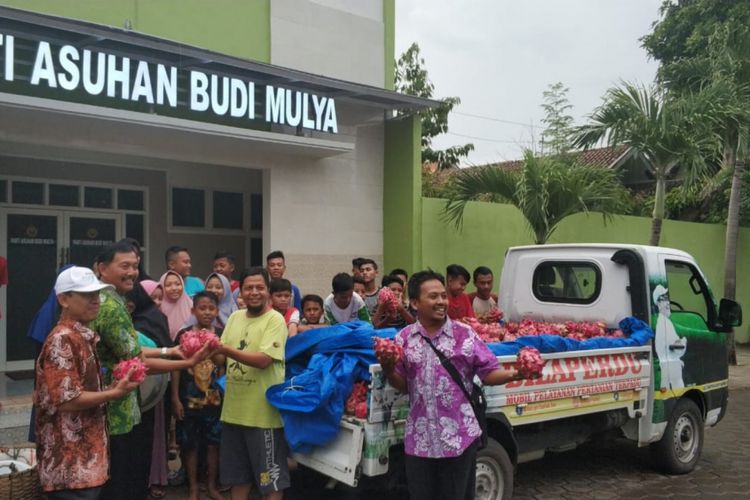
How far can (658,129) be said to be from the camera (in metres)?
9.98

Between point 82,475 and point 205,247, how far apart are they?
27.2 ft

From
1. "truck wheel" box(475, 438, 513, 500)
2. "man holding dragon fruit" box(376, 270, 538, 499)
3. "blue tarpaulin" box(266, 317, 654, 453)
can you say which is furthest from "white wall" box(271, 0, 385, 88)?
"man holding dragon fruit" box(376, 270, 538, 499)

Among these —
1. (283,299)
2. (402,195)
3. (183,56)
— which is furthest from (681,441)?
(183,56)

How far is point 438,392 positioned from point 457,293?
3612 mm

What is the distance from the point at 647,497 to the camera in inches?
213

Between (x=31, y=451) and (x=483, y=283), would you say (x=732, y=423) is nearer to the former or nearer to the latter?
(x=483, y=283)

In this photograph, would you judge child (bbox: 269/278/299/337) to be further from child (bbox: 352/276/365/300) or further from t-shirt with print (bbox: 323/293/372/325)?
child (bbox: 352/276/365/300)

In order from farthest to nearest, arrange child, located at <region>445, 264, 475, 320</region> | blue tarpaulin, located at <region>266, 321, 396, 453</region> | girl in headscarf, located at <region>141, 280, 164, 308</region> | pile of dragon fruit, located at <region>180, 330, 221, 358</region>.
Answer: child, located at <region>445, 264, 475, 320</region>, girl in headscarf, located at <region>141, 280, 164, 308</region>, blue tarpaulin, located at <region>266, 321, 396, 453</region>, pile of dragon fruit, located at <region>180, 330, 221, 358</region>

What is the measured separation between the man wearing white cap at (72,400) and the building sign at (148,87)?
15.0 feet

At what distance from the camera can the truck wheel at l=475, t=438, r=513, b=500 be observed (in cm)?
445

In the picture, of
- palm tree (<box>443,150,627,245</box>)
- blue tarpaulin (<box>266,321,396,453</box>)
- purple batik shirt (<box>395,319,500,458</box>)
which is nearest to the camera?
A: purple batik shirt (<box>395,319,500,458</box>)

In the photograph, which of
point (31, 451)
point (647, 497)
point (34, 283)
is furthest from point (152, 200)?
point (647, 497)

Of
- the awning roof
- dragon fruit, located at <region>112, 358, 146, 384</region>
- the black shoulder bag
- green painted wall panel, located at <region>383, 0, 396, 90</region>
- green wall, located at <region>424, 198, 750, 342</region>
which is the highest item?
green painted wall panel, located at <region>383, 0, 396, 90</region>

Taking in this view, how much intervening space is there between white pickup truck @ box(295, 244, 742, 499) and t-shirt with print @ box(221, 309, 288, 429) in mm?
426
